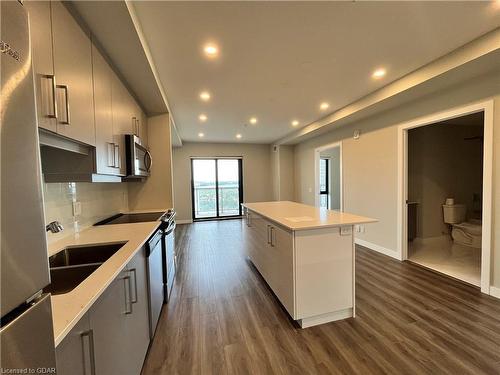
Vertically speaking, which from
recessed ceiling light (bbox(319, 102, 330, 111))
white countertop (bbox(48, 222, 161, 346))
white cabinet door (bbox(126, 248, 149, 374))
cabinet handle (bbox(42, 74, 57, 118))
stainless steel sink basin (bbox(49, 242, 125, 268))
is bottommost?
white cabinet door (bbox(126, 248, 149, 374))

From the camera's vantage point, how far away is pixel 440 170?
173 inches

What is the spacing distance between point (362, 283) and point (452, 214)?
2980mm

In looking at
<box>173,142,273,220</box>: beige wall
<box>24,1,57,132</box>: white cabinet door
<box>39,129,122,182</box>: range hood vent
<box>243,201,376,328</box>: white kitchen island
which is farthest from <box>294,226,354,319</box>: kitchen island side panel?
<box>173,142,273,220</box>: beige wall

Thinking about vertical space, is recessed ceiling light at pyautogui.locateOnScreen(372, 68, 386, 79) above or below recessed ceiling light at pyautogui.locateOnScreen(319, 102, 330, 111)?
below

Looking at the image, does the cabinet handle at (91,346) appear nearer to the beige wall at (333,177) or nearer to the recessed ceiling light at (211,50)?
the recessed ceiling light at (211,50)

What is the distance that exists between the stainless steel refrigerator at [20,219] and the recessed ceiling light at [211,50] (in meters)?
1.94

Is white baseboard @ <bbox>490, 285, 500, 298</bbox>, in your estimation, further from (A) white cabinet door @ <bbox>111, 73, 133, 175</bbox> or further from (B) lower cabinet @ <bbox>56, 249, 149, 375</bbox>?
(A) white cabinet door @ <bbox>111, 73, 133, 175</bbox>

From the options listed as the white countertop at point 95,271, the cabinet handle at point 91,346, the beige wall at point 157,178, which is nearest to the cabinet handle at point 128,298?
the white countertop at point 95,271

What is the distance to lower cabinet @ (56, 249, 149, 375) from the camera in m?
0.81

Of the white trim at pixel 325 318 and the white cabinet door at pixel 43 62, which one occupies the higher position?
the white cabinet door at pixel 43 62

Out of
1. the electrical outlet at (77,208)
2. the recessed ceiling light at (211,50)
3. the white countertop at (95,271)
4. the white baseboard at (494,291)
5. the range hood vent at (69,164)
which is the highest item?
the recessed ceiling light at (211,50)

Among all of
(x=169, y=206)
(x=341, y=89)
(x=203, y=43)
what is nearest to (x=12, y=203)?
(x=203, y=43)

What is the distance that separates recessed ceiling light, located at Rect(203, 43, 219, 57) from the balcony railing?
18.3ft

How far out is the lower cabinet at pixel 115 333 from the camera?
808mm
